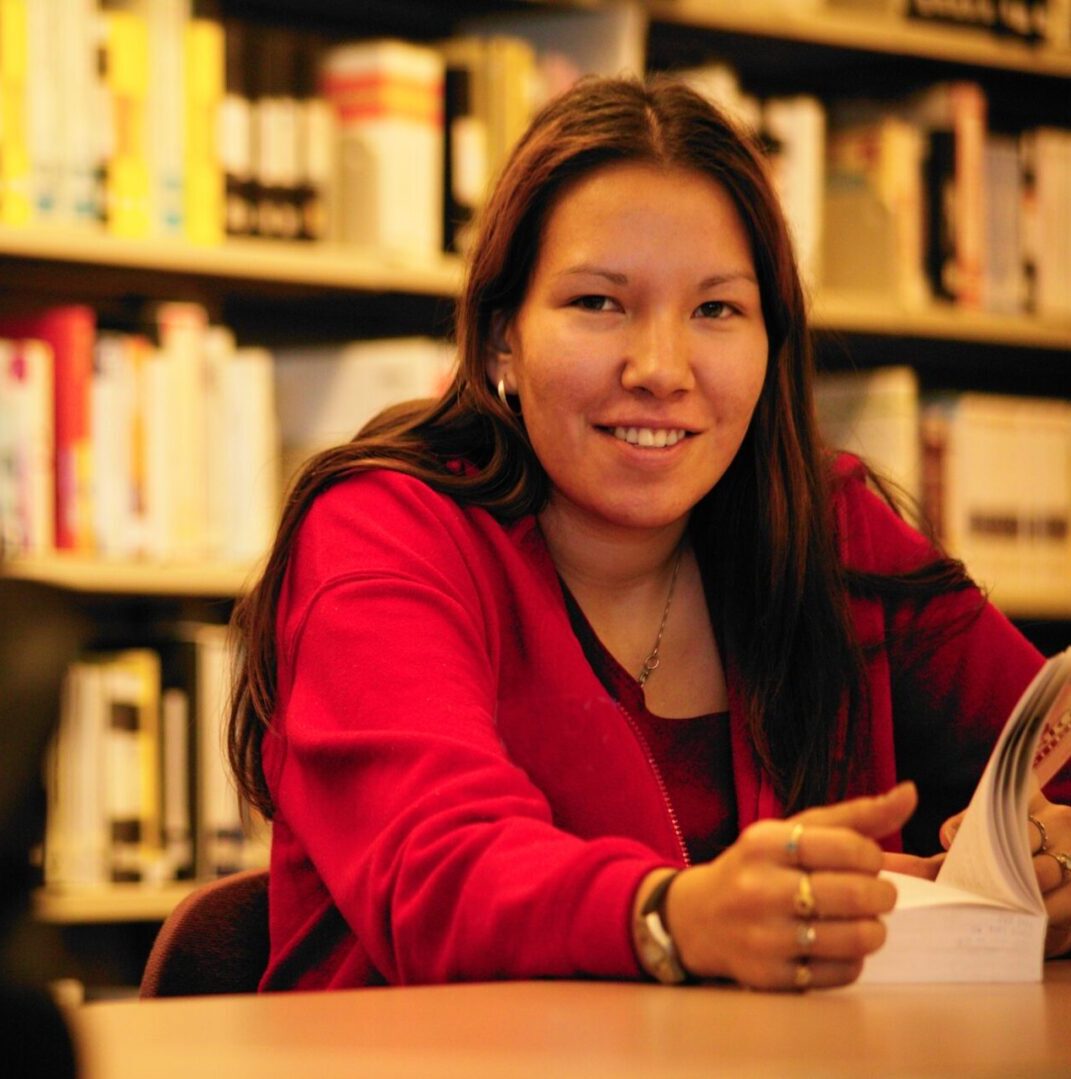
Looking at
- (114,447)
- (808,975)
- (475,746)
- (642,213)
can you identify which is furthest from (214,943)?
(114,447)

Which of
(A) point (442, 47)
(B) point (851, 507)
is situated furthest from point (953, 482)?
(B) point (851, 507)

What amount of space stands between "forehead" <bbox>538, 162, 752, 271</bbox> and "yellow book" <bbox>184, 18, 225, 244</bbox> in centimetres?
104

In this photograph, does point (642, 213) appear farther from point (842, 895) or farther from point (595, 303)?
point (842, 895)

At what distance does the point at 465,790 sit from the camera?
1092 millimetres

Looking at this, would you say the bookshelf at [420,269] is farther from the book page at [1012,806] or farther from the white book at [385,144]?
the book page at [1012,806]

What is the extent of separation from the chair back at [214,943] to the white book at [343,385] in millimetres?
1215

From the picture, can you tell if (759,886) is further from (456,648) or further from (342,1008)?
(456,648)

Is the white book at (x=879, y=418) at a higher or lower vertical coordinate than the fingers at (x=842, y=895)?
higher

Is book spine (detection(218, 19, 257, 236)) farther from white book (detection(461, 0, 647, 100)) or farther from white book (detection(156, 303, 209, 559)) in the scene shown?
white book (detection(461, 0, 647, 100))

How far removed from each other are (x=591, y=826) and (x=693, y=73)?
5.71 ft

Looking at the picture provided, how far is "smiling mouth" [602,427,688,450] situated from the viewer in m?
1.49

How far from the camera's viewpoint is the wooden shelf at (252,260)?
7.51ft

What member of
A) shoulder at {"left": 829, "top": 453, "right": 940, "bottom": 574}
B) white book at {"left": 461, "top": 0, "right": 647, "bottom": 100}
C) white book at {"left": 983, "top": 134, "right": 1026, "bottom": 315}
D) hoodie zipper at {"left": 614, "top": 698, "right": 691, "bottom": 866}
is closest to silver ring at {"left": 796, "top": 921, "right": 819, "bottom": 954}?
hoodie zipper at {"left": 614, "top": 698, "right": 691, "bottom": 866}

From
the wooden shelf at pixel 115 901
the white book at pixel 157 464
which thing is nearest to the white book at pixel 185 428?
the white book at pixel 157 464
